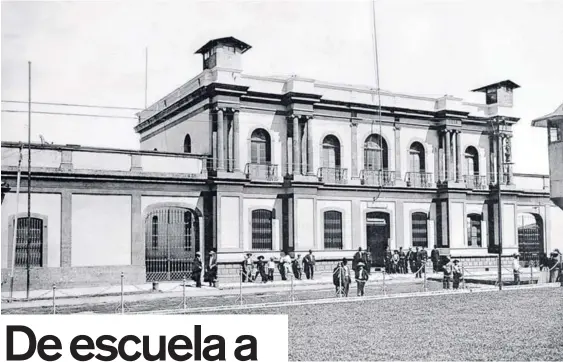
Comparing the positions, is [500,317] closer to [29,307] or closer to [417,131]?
[29,307]

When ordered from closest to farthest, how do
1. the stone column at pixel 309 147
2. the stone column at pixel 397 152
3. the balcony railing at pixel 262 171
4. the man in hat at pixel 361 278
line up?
1. the man in hat at pixel 361 278
2. the balcony railing at pixel 262 171
3. the stone column at pixel 309 147
4. the stone column at pixel 397 152

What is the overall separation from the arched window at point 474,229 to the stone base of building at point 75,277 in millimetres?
16078

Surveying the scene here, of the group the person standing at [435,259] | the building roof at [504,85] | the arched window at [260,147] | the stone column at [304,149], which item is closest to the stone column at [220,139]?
the arched window at [260,147]

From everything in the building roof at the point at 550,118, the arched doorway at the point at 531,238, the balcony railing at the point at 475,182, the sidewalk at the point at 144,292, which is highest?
the building roof at the point at 550,118

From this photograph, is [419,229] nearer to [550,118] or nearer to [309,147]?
[309,147]

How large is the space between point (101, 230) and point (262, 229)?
6418mm

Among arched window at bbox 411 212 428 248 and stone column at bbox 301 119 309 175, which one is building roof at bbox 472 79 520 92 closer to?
arched window at bbox 411 212 428 248

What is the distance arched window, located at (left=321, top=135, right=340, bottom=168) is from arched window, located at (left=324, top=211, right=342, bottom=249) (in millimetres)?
2116

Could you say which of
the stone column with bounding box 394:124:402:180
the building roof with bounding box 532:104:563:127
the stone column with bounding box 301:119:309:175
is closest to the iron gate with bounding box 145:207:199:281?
the stone column with bounding box 301:119:309:175

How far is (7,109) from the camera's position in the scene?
14086 mm

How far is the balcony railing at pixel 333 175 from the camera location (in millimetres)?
26000

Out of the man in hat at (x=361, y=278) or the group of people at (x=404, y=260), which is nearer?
the man in hat at (x=361, y=278)

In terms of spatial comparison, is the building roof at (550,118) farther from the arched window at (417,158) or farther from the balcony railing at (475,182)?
the balcony railing at (475,182)

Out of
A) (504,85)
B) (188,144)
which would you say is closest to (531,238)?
(504,85)
